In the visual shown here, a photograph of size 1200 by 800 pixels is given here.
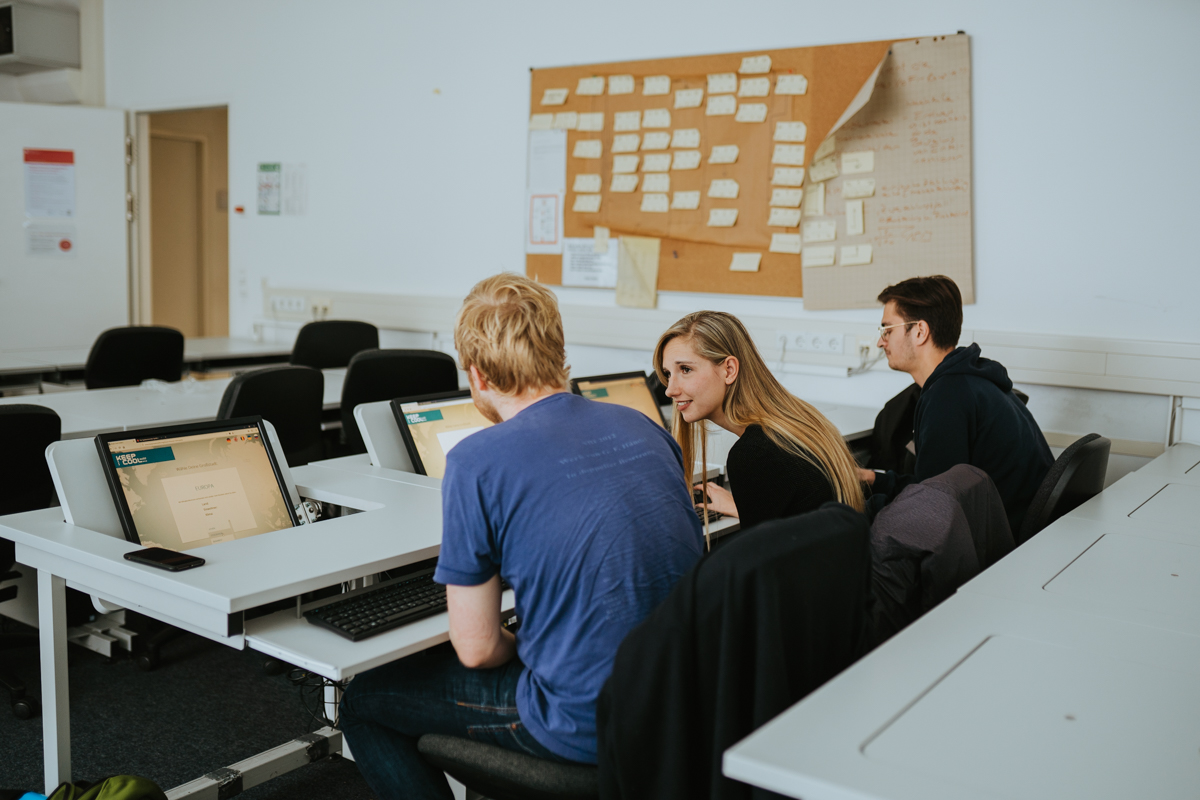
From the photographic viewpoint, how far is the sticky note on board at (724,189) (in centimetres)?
391

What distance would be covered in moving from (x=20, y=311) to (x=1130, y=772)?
6087mm

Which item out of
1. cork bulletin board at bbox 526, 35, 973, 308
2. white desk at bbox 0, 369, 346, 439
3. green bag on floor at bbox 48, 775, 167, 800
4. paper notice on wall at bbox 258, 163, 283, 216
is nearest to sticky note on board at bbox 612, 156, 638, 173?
cork bulletin board at bbox 526, 35, 973, 308

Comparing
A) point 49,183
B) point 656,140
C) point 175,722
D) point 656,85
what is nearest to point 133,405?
point 175,722

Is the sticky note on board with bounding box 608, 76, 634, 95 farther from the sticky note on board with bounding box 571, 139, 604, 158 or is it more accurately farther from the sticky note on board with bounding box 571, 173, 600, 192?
the sticky note on board with bounding box 571, 173, 600, 192

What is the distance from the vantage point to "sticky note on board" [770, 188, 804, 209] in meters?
3.78

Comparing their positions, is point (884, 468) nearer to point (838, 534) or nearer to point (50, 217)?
point (838, 534)

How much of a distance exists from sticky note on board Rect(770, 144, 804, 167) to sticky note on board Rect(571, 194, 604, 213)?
845 mm

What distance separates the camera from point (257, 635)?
1.51m

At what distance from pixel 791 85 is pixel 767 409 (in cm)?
223

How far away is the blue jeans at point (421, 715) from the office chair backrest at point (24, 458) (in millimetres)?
1345

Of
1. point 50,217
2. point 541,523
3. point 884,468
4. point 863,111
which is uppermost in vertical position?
point 863,111

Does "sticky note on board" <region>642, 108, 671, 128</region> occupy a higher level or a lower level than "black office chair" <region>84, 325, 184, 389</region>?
higher

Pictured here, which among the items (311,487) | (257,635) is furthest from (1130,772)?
(311,487)

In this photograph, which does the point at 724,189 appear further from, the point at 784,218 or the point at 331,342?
the point at 331,342
